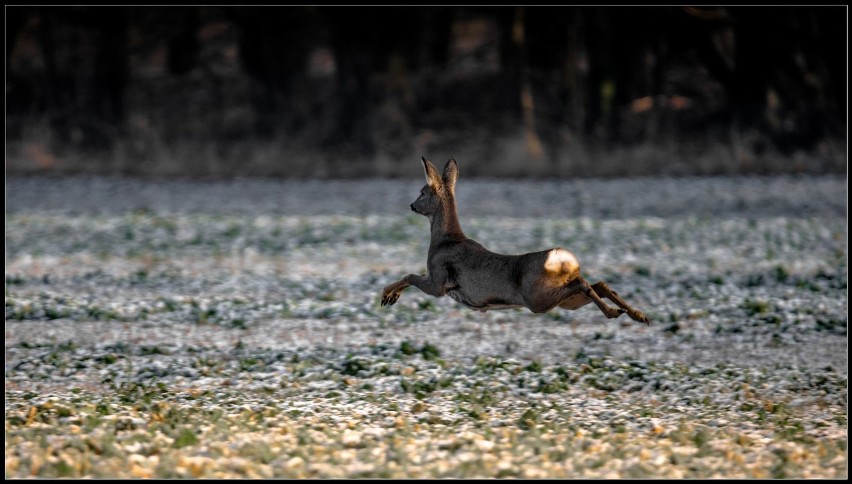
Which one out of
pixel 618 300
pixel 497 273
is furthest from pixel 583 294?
pixel 497 273

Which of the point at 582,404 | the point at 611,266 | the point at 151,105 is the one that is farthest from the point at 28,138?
the point at 582,404

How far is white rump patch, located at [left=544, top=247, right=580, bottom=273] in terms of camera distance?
7.46m

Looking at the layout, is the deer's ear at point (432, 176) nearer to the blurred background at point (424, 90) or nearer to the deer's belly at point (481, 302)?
the deer's belly at point (481, 302)

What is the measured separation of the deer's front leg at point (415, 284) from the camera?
7895 mm

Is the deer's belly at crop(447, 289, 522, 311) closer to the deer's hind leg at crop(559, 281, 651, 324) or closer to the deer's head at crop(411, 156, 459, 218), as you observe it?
the deer's hind leg at crop(559, 281, 651, 324)

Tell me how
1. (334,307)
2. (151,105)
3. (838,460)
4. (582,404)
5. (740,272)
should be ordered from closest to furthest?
1. (838,460)
2. (582,404)
3. (334,307)
4. (740,272)
5. (151,105)

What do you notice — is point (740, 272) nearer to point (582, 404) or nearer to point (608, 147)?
point (582, 404)

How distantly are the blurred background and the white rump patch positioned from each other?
2401cm

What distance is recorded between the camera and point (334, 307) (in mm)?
15992

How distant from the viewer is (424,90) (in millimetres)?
35156

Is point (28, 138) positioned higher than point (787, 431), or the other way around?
point (28, 138)

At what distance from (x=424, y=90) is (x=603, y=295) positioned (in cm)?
2772

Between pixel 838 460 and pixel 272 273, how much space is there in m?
11.1

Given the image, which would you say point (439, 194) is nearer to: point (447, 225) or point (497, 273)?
point (447, 225)
